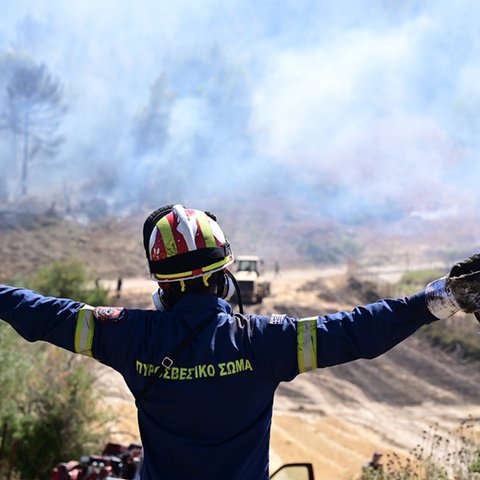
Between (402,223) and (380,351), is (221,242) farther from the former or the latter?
(402,223)

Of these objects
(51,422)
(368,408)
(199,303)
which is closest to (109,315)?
(199,303)

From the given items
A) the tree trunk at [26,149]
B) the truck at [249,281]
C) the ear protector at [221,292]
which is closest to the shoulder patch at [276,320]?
the ear protector at [221,292]

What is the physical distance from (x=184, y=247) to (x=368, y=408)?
13.6 meters

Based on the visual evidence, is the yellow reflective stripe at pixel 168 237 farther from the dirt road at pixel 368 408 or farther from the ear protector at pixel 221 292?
the dirt road at pixel 368 408

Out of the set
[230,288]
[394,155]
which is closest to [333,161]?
[394,155]

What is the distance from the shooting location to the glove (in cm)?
192

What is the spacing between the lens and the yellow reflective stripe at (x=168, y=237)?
7.16 ft

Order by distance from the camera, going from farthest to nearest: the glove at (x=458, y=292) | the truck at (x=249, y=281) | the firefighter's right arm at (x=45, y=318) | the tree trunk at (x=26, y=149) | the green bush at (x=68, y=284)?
the tree trunk at (x=26, y=149) → the truck at (x=249, y=281) → the green bush at (x=68, y=284) → the firefighter's right arm at (x=45, y=318) → the glove at (x=458, y=292)

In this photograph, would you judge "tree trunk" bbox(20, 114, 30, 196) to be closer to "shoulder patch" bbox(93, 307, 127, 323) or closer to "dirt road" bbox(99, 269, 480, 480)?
"dirt road" bbox(99, 269, 480, 480)

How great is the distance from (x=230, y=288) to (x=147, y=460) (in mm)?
686

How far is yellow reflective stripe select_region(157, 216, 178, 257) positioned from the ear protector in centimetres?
19

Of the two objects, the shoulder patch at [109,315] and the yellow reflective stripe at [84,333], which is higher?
the shoulder patch at [109,315]

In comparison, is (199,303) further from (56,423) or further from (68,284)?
(68,284)

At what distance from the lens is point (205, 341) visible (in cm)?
204
